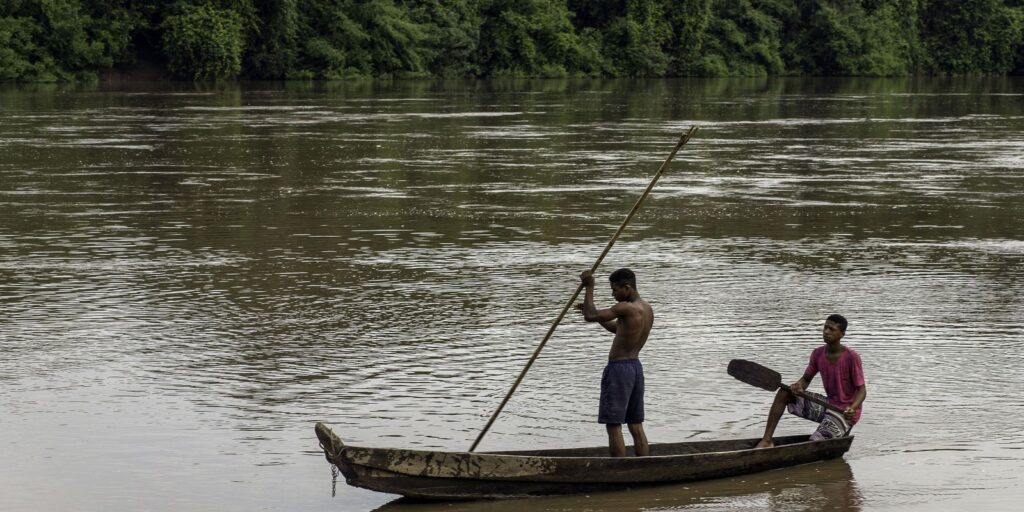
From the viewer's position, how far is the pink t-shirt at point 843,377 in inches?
376

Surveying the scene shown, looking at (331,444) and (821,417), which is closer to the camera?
(331,444)

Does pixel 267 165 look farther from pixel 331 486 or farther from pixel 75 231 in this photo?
pixel 331 486

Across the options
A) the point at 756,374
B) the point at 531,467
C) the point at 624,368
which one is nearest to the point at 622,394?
the point at 624,368

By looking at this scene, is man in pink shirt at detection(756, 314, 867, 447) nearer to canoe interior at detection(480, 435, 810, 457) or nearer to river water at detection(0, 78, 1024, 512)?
canoe interior at detection(480, 435, 810, 457)

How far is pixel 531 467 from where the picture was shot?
862 centimetres

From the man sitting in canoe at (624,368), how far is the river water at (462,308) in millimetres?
370

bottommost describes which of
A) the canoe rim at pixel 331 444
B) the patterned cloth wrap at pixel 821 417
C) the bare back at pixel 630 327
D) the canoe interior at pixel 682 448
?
the canoe interior at pixel 682 448

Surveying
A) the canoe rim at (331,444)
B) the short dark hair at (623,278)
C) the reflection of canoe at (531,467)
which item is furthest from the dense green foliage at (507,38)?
the canoe rim at (331,444)

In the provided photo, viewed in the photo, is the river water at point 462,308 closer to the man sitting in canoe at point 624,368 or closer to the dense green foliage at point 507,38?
the man sitting in canoe at point 624,368

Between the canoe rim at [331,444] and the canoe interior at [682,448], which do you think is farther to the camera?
the canoe interior at [682,448]

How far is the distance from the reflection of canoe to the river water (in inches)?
4.2

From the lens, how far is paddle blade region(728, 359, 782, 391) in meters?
9.76

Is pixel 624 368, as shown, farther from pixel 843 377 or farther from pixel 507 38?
pixel 507 38

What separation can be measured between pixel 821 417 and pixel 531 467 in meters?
2.02
